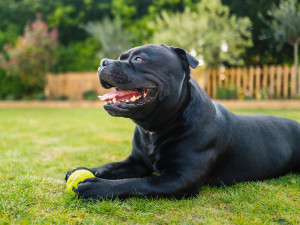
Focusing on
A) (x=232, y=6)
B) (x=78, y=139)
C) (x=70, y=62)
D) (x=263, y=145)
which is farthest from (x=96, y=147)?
(x=70, y=62)

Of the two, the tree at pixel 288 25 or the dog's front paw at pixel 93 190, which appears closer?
the dog's front paw at pixel 93 190

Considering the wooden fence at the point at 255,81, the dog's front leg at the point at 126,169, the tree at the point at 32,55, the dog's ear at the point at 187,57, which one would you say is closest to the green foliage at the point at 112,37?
the tree at the point at 32,55

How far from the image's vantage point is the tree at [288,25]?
10672 millimetres

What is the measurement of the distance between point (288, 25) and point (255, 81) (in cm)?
236

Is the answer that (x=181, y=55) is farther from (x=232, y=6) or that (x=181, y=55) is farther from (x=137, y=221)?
(x=232, y=6)

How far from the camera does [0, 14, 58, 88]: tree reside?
13.6 metres

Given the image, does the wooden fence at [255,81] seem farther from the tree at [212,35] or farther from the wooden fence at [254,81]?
the tree at [212,35]

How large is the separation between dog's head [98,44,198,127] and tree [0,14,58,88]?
12.9 meters

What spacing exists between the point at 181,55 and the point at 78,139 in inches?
125

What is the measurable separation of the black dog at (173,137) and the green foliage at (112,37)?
40.3 ft

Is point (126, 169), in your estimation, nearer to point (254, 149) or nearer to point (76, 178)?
point (76, 178)

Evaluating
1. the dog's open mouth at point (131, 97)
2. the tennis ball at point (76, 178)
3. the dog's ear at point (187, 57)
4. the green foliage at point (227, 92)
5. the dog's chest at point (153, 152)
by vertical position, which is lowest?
the green foliage at point (227, 92)

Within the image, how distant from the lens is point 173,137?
7.27ft

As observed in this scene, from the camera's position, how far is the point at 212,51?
1183cm
